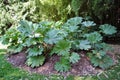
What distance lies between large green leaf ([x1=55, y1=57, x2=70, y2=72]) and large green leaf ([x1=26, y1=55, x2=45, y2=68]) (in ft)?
1.31

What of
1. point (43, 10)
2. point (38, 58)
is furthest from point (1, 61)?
point (43, 10)

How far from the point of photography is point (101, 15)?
25.1 ft

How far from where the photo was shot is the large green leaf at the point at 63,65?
571cm

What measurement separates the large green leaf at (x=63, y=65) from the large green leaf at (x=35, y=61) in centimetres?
40

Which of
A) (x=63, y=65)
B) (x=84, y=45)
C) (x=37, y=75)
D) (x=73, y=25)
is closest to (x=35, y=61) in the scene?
(x=37, y=75)

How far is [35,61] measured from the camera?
19.7 ft

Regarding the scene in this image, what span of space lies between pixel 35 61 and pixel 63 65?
69 cm

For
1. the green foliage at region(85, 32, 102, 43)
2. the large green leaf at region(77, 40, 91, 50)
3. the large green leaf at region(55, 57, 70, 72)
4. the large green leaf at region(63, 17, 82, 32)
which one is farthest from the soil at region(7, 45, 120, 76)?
the large green leaf at region(63, 17, 82, 32)

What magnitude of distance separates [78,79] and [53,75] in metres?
0.56

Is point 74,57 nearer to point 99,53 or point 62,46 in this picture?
point 62,46

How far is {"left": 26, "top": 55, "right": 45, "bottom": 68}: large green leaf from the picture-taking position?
5961 mm

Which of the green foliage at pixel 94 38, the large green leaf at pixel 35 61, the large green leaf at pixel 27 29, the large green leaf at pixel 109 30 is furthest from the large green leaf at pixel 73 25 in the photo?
the large green leaf at pixel 35 61

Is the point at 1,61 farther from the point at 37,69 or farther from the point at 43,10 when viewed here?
the point at 43,10

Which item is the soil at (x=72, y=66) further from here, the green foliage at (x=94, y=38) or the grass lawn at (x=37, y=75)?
the green foliage at (x=94, y=38)
